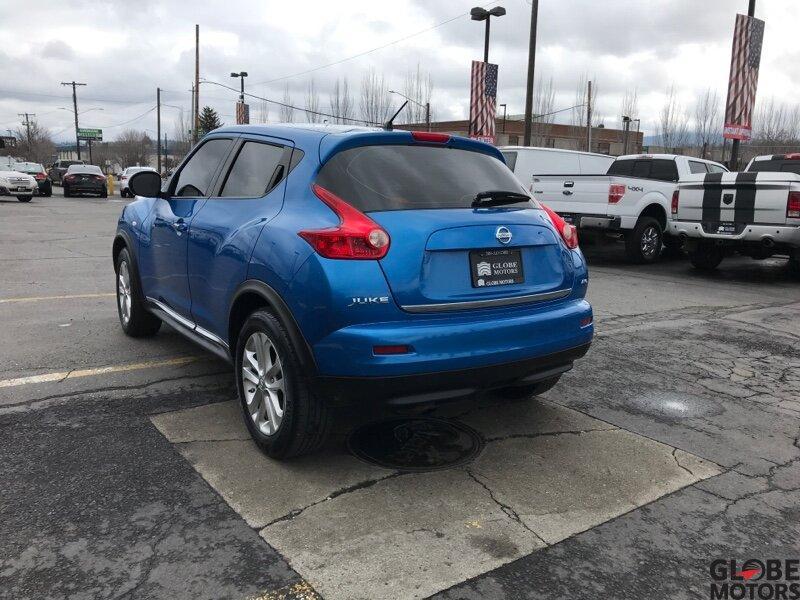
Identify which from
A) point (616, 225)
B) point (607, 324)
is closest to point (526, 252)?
point (607, 324)

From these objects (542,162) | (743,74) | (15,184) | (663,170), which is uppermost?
(743,74)

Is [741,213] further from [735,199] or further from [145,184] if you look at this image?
[145,184]

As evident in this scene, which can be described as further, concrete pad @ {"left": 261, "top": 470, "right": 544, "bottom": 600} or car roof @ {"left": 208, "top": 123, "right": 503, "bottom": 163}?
car roof @ {"left": 208, "top": 123, "right": 503, "bottom": 163}

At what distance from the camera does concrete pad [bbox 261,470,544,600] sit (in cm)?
241

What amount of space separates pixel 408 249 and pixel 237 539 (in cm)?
141

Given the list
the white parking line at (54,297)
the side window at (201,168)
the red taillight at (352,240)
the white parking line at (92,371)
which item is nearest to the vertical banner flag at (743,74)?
the white parking line at (54,297)

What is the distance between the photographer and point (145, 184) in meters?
4.57

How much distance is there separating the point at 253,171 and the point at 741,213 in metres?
8.39

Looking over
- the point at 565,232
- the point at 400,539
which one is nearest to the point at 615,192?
the point at 565,232

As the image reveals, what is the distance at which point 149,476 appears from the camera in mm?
3146

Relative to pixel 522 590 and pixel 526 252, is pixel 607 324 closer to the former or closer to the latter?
pixel 526 252

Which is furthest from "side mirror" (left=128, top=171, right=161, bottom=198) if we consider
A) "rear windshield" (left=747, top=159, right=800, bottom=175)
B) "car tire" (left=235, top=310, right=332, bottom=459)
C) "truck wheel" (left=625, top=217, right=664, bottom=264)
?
"rear windshield" (left=747, top=159, right=800, bottom=175)

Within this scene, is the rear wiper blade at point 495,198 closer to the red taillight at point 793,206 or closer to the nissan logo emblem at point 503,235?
the nissan logo emblem at point 503,235

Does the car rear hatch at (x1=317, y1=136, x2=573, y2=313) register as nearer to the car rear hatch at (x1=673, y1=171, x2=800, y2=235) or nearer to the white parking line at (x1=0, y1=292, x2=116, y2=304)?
the white parking line at (x1=0, y1=292, x2=116, y2=304)
